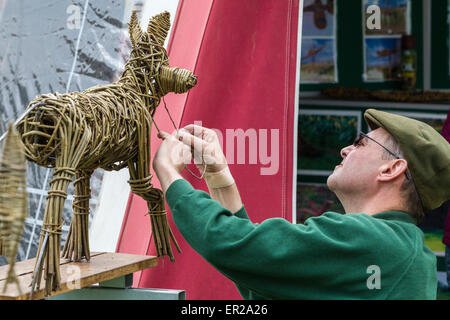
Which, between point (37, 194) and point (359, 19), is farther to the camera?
point (359, 19)

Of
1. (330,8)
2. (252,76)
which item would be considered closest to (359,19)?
(330,8)

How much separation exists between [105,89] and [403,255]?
2.07 ft

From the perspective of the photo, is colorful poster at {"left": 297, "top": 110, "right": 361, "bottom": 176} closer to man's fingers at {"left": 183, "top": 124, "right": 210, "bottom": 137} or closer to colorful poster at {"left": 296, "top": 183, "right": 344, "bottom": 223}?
colorful poster at {"left": 296, "top": 183, "right": 344, "bottom": 223}

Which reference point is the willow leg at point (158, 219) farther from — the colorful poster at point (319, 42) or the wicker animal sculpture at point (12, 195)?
the colorful poster at point (319, 42)

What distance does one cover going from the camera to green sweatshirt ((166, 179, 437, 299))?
37.5 inches

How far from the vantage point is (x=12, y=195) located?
0.74 metres

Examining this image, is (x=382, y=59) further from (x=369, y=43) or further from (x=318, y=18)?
(x=318, y=18)

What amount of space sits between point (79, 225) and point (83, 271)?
0.12 meters

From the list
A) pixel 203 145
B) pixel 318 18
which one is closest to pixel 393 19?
pixel 318 18

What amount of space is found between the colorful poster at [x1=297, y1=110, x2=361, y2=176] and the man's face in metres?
1.44

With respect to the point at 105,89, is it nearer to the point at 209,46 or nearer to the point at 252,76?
the point at 209,46

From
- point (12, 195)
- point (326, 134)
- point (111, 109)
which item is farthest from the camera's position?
point (326, 134)

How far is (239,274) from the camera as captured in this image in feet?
3.23

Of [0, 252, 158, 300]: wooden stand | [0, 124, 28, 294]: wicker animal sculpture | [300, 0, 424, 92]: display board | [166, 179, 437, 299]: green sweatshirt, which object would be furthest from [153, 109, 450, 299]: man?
[300, 0, 424, 92]: display board
